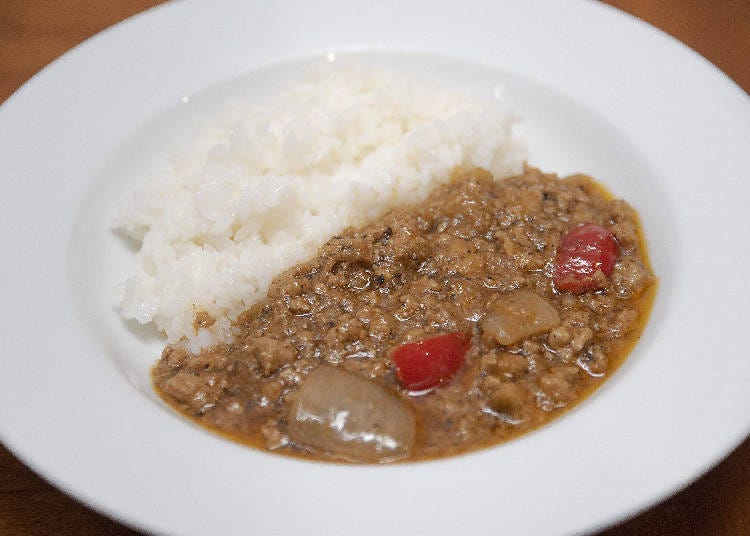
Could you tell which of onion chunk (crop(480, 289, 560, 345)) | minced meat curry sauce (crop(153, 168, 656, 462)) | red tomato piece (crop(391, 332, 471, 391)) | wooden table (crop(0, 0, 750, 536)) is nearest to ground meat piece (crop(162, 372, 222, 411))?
minced meat curry sauce (crop(153, 168, 656, 462))

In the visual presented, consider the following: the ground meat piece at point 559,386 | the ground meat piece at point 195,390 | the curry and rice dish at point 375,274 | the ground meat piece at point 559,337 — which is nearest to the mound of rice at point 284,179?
the curry and rice dish at point 375,274

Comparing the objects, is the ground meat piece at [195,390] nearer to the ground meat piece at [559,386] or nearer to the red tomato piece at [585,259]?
the ground meat piece at [559,386]

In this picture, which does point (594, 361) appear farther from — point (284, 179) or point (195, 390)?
point (284, 179)

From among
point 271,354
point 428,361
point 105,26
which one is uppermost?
point 105,26

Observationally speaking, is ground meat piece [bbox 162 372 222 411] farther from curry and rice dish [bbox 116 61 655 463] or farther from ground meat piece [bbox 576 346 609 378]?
ground meat piece [bbox 576 346 609 378]

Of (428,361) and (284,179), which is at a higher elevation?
(284,179)

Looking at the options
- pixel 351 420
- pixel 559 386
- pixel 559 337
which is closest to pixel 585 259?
pixel 559 337

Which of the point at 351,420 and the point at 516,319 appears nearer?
the point at 351,420
